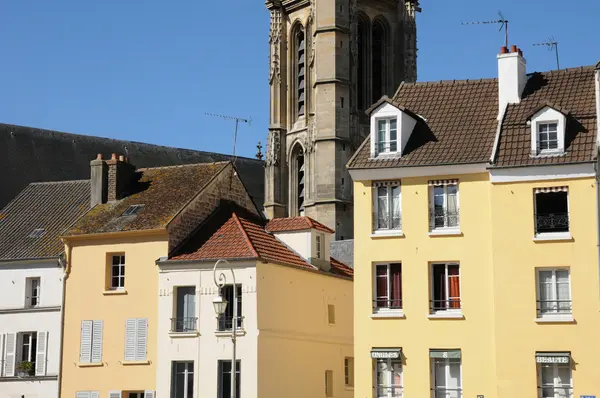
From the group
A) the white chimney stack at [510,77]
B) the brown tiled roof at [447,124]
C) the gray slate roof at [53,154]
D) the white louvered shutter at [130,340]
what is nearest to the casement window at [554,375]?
the brown tiled roof at [447,124]

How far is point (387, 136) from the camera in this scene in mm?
35062

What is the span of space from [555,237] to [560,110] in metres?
3.55

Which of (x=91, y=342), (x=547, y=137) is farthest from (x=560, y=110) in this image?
(x=91, y=342)

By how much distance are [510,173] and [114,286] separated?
1511 cm

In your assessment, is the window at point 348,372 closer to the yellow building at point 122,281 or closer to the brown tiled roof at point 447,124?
the yellow building at point 122,281

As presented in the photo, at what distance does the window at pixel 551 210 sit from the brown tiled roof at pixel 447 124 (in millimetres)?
2026

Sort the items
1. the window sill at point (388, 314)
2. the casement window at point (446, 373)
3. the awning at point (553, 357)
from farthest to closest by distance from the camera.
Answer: the window sill at point (388, 314)
the casement window at point (446, 373)
the awning at point (553, 357)

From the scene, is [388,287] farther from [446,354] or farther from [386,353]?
[446,354]

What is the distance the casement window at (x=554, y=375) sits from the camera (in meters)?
31.3

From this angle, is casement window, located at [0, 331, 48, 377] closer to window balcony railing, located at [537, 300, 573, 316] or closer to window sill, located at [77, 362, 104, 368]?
window sill, located at [77, 362, 104, 368]

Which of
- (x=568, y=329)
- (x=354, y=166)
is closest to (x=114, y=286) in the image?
(x=354, y=166)

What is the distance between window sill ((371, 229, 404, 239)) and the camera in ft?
112

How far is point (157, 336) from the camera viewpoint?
39156 mm

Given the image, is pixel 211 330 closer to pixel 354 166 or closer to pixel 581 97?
pixel 354 166
